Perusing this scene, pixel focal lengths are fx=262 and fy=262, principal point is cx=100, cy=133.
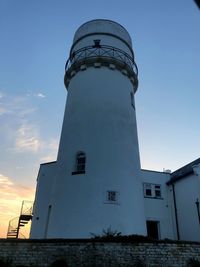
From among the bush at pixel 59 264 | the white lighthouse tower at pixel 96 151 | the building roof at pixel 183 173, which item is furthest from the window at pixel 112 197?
the building roof at pixel 183 173

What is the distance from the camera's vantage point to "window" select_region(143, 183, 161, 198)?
21.0 m

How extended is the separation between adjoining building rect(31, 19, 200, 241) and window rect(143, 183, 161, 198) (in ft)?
0.26

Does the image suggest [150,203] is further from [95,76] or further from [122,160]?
[95,76]

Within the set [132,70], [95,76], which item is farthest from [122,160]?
[132,70]

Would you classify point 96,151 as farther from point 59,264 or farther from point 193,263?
point 193,263

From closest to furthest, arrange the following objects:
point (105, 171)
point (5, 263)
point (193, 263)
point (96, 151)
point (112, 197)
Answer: point (5, 263) < point (193, 263) < point (112, 197) < point (105, 171) < point (96, 151)

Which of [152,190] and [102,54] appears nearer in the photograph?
[102,54]

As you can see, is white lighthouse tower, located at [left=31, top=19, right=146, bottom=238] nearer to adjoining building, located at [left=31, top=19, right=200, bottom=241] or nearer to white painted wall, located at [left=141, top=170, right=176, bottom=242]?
adjoining building, located at [left=31, top=19, right=200, bottom=241]

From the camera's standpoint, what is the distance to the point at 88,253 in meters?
10.2

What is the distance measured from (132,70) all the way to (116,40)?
279 cm

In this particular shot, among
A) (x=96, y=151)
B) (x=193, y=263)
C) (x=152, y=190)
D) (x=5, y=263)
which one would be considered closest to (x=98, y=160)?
(x=96, y=151)

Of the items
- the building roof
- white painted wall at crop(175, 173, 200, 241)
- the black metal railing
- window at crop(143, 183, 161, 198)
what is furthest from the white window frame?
the black metal railing

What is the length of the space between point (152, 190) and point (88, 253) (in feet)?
39.2

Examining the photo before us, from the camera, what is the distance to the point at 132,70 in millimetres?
19938
